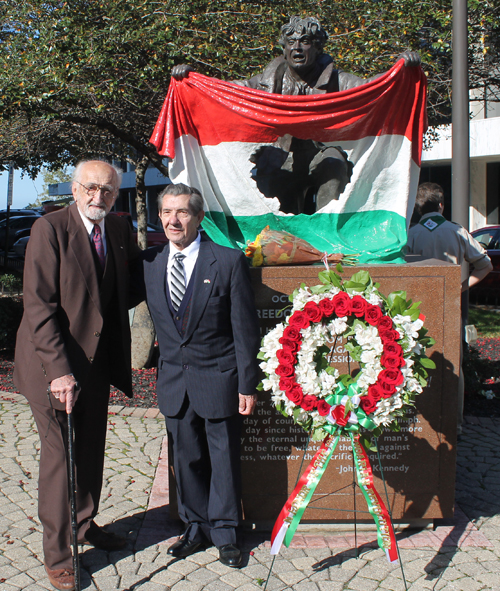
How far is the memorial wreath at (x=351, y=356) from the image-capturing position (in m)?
3.05

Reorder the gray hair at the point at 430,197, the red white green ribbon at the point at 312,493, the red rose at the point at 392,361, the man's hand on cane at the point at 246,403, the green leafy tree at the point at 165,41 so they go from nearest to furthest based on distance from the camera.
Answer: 1. the red rose at the point at 392,361
2. the red white green ribbon at the point at 312,493
3. the man's hand on cane at the point at 246,403
4. the gray hair at the point at 430,197
5. the green leafy tree at the point at 165,41

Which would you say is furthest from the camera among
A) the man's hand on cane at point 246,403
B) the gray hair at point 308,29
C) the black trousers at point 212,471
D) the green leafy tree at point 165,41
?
the green leafy tree at point 165,41

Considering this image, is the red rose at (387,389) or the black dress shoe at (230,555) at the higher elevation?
the red rose at (387,389)

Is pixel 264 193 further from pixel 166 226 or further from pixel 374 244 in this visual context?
pixel 166 226

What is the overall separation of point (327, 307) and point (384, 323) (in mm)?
288

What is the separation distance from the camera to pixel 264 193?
4.80m

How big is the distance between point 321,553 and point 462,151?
454 cm

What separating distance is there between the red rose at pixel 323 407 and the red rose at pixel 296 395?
94 mm

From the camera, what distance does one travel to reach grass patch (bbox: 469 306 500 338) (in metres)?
10.9

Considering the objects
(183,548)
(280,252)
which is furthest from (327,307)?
(183,548)

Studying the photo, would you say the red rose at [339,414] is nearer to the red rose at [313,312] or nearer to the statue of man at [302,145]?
the red rose at [313,312]

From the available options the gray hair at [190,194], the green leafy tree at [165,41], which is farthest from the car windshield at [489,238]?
Answer: the gray hair at [190,194]

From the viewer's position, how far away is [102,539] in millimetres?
3711

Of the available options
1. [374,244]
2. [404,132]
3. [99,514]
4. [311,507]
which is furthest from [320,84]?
[99,514]
